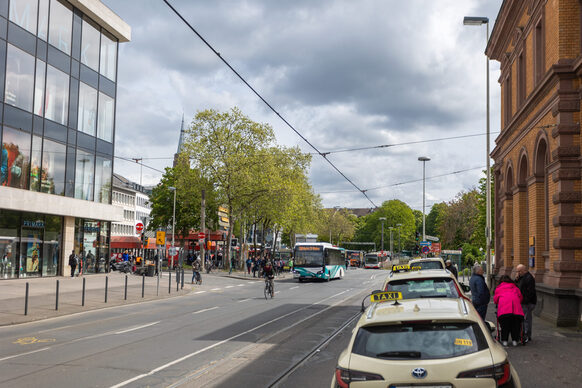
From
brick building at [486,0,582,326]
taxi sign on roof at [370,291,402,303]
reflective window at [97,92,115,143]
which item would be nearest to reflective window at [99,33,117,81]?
reflective window at [97,92,115,143]

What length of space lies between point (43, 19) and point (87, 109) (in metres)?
6.57

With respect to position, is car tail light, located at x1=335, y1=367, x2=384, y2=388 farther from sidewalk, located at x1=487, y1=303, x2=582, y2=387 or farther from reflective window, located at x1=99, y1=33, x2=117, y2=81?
reflective window, located at x1=99, y1=33, x2=117, y2=81

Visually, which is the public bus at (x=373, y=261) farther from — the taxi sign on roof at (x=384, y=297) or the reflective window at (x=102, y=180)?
the taxi sign on roof at (x=384, y=297)

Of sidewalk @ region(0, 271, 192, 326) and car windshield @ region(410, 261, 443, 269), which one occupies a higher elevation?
car windshield @ region(410, 261, 443, 269)

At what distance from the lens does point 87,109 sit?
1547 inches

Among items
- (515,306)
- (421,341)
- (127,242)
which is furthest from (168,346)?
(127,242)

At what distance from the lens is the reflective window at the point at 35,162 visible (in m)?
33.7

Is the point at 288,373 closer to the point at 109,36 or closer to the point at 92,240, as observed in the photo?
the point at 92,240

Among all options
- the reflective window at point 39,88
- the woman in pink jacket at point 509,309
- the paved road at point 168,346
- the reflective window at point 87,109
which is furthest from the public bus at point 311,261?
the woman in pink jacket at point 509,309

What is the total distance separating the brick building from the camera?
16.4 metres

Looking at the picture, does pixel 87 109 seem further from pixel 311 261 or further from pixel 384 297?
pixel 384 297

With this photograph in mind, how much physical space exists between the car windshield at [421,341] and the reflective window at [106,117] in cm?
3831

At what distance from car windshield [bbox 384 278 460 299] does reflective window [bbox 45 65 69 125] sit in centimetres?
3005

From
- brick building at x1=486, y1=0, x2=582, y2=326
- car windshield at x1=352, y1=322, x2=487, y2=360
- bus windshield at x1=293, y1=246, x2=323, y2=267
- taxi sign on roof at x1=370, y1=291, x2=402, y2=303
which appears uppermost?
brick building at x1=486, y1=0, x2=582, y2=326
